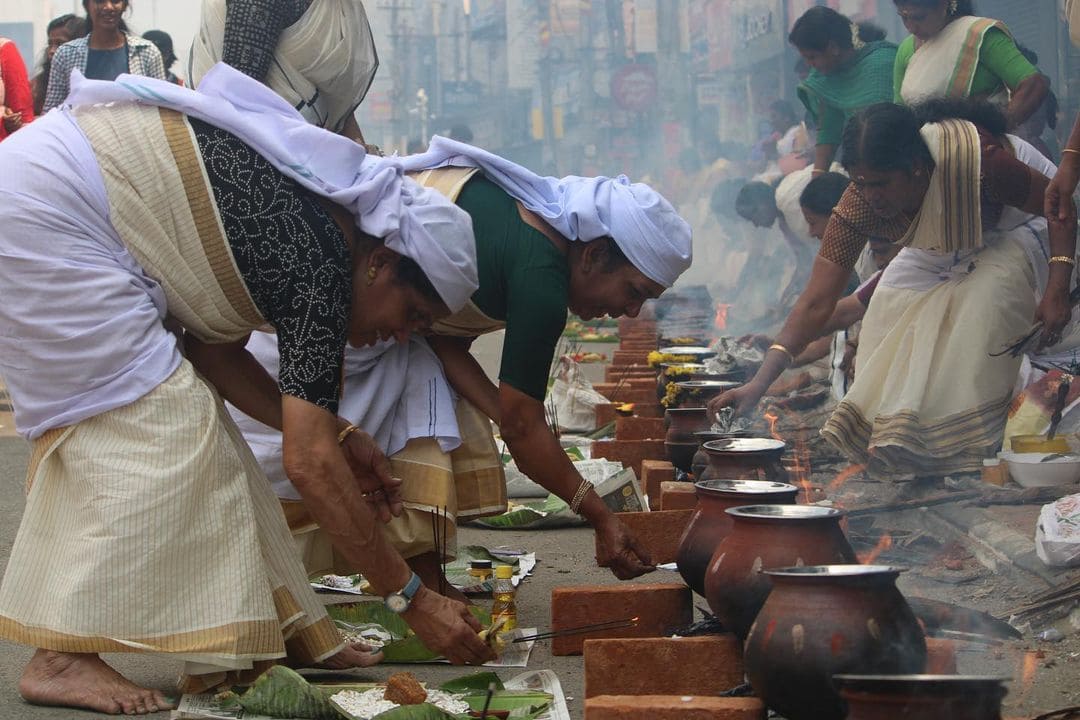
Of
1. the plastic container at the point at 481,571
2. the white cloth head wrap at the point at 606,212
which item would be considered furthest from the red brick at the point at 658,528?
the white cloth head wrap at the point at 606,212

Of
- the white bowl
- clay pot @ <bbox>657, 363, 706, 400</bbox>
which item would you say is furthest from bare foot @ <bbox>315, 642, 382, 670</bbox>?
clay pot @ <bbox>657, 363, 706, 400</bbox>

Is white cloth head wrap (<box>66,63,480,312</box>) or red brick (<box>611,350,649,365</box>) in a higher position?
white cloth head wrap (<box>66,63,480,312</box>)

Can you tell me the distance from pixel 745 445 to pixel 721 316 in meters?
8.31

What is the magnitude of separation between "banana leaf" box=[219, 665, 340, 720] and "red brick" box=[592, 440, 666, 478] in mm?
3399

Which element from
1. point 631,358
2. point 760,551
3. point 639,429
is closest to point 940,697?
point 760,551

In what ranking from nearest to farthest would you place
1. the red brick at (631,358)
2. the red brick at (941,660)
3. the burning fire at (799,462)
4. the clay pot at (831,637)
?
the clay pot at (831,637) < the red brick at (941,660) < the burning fire at (799,462) < the red brick at (631,358)

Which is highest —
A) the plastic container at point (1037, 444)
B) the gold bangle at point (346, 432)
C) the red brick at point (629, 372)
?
the gold bangle at point (346, 432)

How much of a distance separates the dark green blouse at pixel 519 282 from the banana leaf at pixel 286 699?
1.06 metres

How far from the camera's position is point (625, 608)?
3.64 m

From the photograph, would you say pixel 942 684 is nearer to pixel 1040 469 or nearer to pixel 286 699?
pixel 286 699

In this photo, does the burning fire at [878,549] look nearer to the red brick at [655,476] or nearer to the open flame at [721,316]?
the red brick at [655,476]

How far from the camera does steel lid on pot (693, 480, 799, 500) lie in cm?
331

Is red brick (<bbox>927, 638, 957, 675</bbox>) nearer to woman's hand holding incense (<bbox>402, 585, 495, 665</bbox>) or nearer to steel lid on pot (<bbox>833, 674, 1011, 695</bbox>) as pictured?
steel lid on pot (<bbox>833, 674, 1011, 695</bbox>)

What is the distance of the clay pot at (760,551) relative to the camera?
9.23 feet
